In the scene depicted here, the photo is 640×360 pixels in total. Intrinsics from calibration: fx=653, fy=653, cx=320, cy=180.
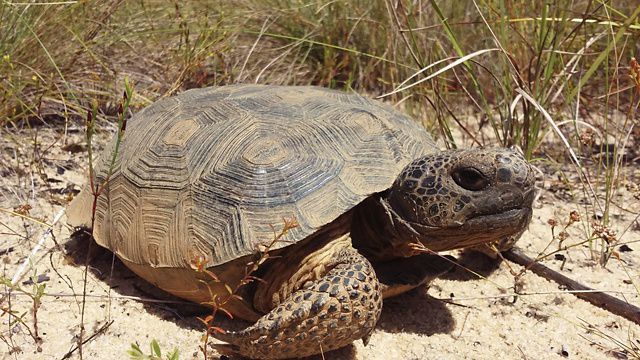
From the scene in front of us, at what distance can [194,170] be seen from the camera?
258 cm

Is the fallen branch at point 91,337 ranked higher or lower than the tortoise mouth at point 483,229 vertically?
lower

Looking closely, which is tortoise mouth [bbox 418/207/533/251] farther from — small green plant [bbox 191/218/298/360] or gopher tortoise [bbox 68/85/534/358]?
small green plant [bbox 191/218/298/360]

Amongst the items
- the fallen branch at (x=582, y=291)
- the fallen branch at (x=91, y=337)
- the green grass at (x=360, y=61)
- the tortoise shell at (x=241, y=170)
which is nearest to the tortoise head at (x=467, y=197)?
the tortoise shell at (x=241, y=170)

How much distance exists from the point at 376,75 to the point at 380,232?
113 inches

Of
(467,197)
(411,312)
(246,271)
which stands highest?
(467,197)

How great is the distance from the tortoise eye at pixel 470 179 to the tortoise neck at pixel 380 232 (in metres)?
0.27

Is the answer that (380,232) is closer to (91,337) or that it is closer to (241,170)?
(241,170)

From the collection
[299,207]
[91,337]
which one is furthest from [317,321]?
[91,337]

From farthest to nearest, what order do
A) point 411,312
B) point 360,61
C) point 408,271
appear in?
point 360,61 < point 411,312 < point 408,271

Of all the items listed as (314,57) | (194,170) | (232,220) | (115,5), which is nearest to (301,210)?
(232,220)

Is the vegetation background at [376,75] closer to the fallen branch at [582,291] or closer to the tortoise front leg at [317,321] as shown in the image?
the fallen branch at [582,291]

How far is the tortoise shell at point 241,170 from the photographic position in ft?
7.87

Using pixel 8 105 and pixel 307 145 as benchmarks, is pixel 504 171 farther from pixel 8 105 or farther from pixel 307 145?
pixel 8 105

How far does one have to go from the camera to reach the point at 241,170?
8.14 feet
